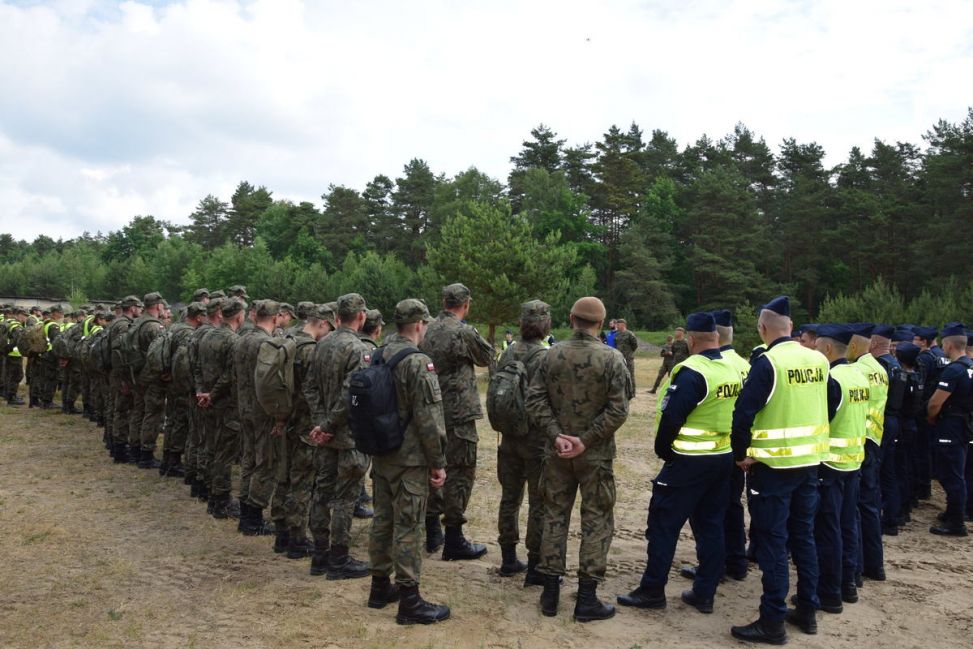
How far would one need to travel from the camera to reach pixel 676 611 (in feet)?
18.1

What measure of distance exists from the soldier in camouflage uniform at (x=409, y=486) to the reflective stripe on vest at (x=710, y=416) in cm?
191

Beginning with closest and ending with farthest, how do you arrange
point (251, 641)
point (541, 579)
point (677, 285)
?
point (251, 641) → point (541, 579) → point (677, 285)

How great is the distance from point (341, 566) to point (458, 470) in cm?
135

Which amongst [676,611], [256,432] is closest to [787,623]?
[676,611]

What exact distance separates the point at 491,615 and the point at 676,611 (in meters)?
1.52

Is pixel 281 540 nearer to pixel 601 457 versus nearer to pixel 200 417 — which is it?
pixel 200 417

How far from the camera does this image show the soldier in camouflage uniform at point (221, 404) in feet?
A: 25.4

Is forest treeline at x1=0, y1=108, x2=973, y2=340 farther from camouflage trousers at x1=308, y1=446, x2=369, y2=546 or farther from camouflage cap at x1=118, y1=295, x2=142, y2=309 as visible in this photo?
camouflage trousers at x1=308, y1=446, x2=369, y2=546

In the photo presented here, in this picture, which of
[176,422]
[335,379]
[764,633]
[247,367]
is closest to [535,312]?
[335,379]

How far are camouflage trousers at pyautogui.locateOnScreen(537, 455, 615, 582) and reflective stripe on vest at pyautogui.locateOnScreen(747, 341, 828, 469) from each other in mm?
1138

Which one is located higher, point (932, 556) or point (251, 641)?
point (932, 556)

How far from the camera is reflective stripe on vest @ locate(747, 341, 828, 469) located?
5.05 metres

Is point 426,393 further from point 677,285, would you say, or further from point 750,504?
point 677,285

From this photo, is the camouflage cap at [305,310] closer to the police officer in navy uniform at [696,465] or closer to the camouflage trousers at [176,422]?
the camouflage trousers at [176,422]
